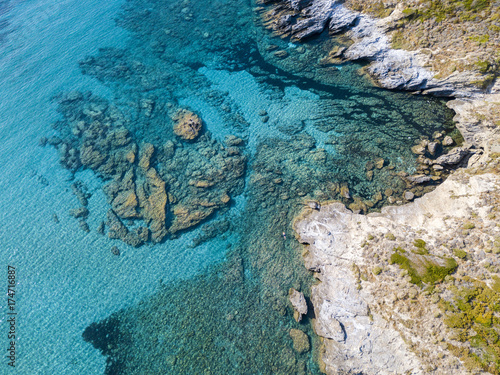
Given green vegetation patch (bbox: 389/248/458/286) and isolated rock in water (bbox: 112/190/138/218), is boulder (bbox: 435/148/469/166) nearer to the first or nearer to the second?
green vegetation patch (bbox: 389/248/458/286)

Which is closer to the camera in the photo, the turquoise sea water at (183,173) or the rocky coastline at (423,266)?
the rocky coastline at (423,266)

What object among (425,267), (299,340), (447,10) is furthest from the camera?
(447,10)

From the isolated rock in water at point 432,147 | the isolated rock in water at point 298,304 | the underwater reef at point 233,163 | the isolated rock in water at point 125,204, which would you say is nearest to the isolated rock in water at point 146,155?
the underwater reef at point 233,163

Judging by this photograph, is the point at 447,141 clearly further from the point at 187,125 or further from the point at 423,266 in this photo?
the point at 187,125

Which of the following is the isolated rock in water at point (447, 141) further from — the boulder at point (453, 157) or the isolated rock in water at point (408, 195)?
the isolated rock in water at point (408, 195)

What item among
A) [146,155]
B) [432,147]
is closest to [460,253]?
[432,147]

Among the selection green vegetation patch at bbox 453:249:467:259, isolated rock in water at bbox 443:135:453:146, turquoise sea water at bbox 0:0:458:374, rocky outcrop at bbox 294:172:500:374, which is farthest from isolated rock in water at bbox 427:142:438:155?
green vegetation patch at bbox 453:249:467:259
